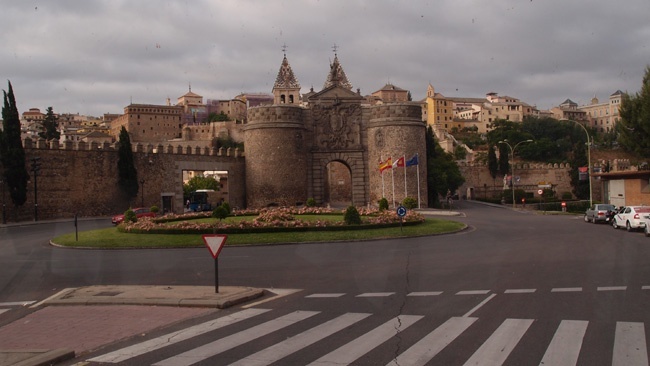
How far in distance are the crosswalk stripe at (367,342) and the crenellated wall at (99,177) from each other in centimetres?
3710

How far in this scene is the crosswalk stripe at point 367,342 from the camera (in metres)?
7.11

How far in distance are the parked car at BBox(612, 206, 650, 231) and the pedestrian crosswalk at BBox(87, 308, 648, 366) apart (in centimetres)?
2038

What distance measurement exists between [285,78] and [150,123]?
6232cm

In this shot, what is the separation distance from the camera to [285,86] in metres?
89.8

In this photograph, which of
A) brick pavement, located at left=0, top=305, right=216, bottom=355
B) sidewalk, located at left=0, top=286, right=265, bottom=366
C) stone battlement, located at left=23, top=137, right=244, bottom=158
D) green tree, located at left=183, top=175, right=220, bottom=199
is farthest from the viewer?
green tree, located at left=183, top=175, right=220, bottom=199

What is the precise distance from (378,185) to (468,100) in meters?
157

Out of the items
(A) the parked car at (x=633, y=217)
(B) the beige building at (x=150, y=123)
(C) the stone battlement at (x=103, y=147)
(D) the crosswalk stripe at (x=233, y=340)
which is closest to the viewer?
(D) the crosswalk stripe at (x=233, y=340)

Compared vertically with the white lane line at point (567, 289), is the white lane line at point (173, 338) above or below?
above

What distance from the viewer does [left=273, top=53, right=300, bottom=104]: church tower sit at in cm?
8831

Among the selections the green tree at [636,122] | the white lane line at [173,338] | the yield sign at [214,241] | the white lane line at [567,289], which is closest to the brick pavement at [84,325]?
the white lane line at [173,338]

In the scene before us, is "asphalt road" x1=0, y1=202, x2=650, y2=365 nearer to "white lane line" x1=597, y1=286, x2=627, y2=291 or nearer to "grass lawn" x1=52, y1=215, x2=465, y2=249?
"white lane line" x1=597, y1=286, x2=627, y2=291

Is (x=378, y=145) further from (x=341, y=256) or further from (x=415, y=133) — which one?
(x=341, y=256)

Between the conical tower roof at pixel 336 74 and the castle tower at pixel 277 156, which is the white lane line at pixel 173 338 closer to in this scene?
the castle tower at pixel 277 156

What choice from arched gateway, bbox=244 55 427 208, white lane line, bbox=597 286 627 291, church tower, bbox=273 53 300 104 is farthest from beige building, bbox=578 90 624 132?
white lane line, bbox=597 286 627 291
